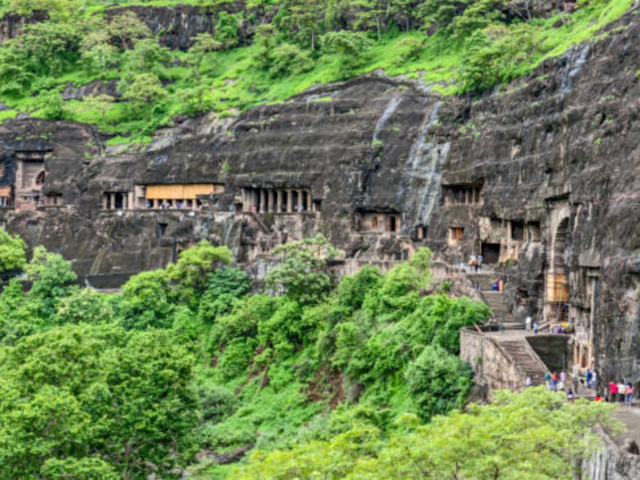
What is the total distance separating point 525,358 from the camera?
35.0 meters

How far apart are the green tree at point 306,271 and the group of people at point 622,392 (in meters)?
23.1

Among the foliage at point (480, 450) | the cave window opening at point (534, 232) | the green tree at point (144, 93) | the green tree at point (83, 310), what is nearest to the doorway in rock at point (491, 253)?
the cave window opening at point (534, 232)

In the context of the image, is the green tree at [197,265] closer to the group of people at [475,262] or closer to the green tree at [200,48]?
the group of people at [475,262]

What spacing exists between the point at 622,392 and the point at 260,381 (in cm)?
2352

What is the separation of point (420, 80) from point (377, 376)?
31.6m

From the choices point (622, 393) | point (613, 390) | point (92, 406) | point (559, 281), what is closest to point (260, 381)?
point (559, 281)

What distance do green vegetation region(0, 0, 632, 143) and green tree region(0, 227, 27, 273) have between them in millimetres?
14779

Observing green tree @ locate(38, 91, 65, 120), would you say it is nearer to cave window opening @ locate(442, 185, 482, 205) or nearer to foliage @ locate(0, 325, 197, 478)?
cave window opening @ locate(442, 185, 482, 205)

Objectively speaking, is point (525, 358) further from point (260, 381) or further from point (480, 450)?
point (260, 381)

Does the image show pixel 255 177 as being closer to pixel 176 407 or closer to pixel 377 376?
pixel 377 376

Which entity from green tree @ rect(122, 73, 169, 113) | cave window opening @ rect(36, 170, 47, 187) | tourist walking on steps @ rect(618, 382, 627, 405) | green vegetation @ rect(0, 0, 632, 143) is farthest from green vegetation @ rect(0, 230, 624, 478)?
green tree @ rect(122, 73, 169, 113)

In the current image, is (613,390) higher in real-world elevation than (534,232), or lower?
lower

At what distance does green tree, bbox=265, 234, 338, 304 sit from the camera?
51812mm

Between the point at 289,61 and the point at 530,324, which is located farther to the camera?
the point at 289,61
